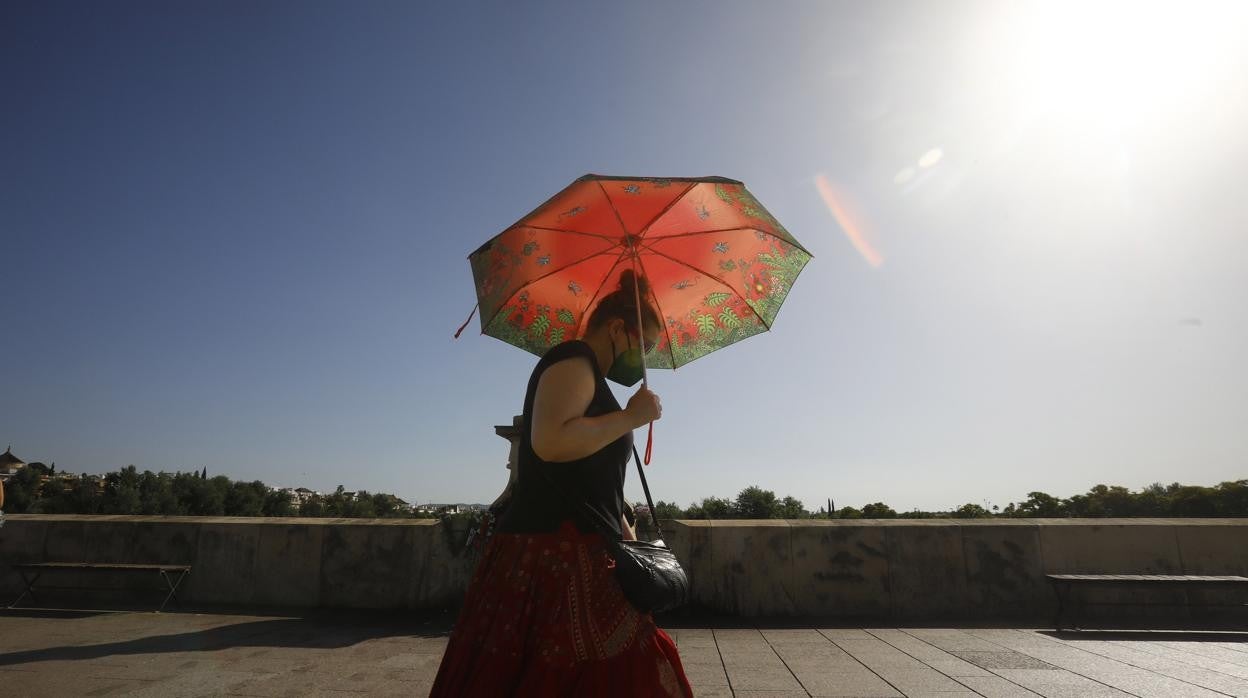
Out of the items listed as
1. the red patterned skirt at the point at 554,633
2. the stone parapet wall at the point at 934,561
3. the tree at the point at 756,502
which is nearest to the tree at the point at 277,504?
the tree at the point at 756,502

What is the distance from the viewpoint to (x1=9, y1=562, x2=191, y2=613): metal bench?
274 inches

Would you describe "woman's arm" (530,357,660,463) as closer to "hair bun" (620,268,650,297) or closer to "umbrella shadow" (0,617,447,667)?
"hair bun" (620,268,650,297)

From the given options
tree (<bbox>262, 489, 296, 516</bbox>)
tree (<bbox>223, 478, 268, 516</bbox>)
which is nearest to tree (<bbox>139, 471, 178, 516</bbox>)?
tree (<bbox>223, 478, 268, 516</bbox>)

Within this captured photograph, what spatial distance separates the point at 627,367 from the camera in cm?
210

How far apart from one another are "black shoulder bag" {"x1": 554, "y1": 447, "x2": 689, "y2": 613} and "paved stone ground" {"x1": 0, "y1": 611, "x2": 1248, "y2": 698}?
2.91m

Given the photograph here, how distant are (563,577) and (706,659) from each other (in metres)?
3.94

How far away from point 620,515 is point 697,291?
54.1 inches

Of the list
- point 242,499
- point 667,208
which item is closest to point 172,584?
point 667,208

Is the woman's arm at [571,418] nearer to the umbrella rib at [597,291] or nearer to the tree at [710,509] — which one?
the umbrella rib at [597,291]

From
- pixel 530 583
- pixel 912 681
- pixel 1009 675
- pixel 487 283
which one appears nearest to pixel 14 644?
pixel 487 283

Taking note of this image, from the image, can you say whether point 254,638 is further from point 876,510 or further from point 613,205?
point 876,510

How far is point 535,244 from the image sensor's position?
2.51m

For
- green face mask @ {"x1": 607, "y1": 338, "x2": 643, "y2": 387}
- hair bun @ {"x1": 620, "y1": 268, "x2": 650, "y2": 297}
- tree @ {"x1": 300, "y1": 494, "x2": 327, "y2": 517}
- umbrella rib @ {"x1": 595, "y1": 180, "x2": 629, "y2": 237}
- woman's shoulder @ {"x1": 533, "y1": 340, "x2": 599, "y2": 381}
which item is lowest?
tree @ {"x1": 300, "y1": 494, "x2": 327, "y2": 517}

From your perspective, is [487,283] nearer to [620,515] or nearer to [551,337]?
[551,337]
